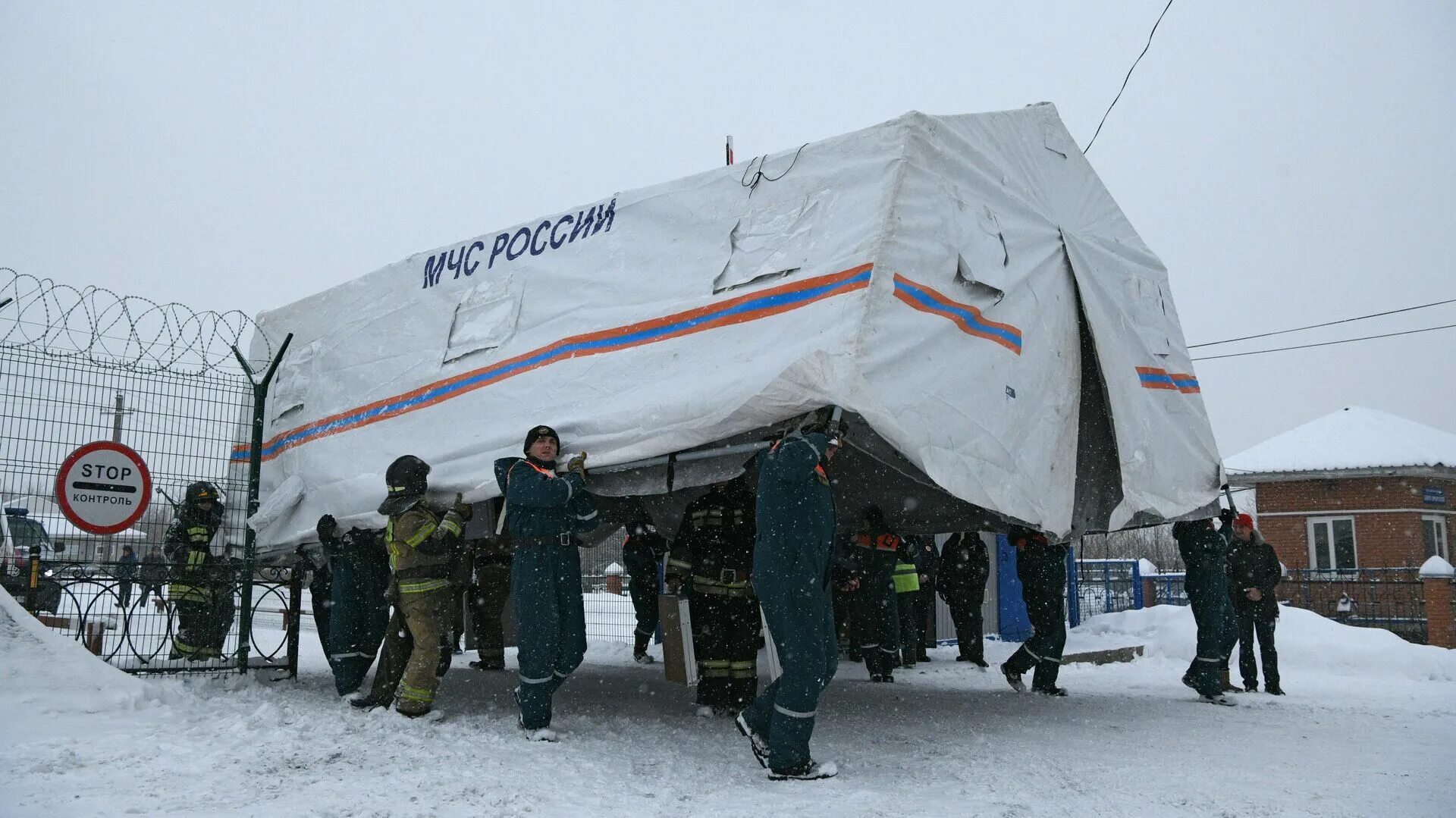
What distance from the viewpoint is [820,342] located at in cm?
507

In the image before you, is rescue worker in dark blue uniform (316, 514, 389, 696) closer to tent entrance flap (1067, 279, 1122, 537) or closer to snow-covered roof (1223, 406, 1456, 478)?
tent entrance flap (1067, 279, 1122, 537)

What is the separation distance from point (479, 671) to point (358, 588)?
8.58 ft

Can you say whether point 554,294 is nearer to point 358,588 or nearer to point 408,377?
point 408,377

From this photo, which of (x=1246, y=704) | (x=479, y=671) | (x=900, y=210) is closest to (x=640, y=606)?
(x=479, y=671)

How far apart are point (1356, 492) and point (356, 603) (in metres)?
21.4

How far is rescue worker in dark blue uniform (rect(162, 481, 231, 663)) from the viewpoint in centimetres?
750

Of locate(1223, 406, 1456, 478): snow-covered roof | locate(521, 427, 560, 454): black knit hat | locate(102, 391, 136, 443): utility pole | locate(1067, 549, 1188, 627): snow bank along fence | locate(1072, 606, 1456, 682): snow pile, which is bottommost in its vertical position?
locate(1072, 606, 1456, 682): snow pile

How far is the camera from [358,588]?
23.7 ft

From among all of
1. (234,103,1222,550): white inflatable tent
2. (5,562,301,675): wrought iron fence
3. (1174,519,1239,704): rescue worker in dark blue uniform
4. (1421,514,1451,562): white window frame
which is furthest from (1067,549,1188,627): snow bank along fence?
(5,562,301,675): wrought iron fence

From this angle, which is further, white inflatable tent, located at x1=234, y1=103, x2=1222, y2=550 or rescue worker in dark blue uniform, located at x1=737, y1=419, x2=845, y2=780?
white inflatable tent, located at x1=234, y1=103, x2=1222, y2=550

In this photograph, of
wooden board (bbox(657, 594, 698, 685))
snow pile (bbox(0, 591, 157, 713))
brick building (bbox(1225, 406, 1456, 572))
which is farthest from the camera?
brick building (bbox(1225, 406, 1456, 572))

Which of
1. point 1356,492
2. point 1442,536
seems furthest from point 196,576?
point 1442,536

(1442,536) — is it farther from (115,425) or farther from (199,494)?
(115,425)

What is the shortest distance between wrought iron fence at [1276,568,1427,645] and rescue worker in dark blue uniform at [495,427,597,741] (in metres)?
13.7
